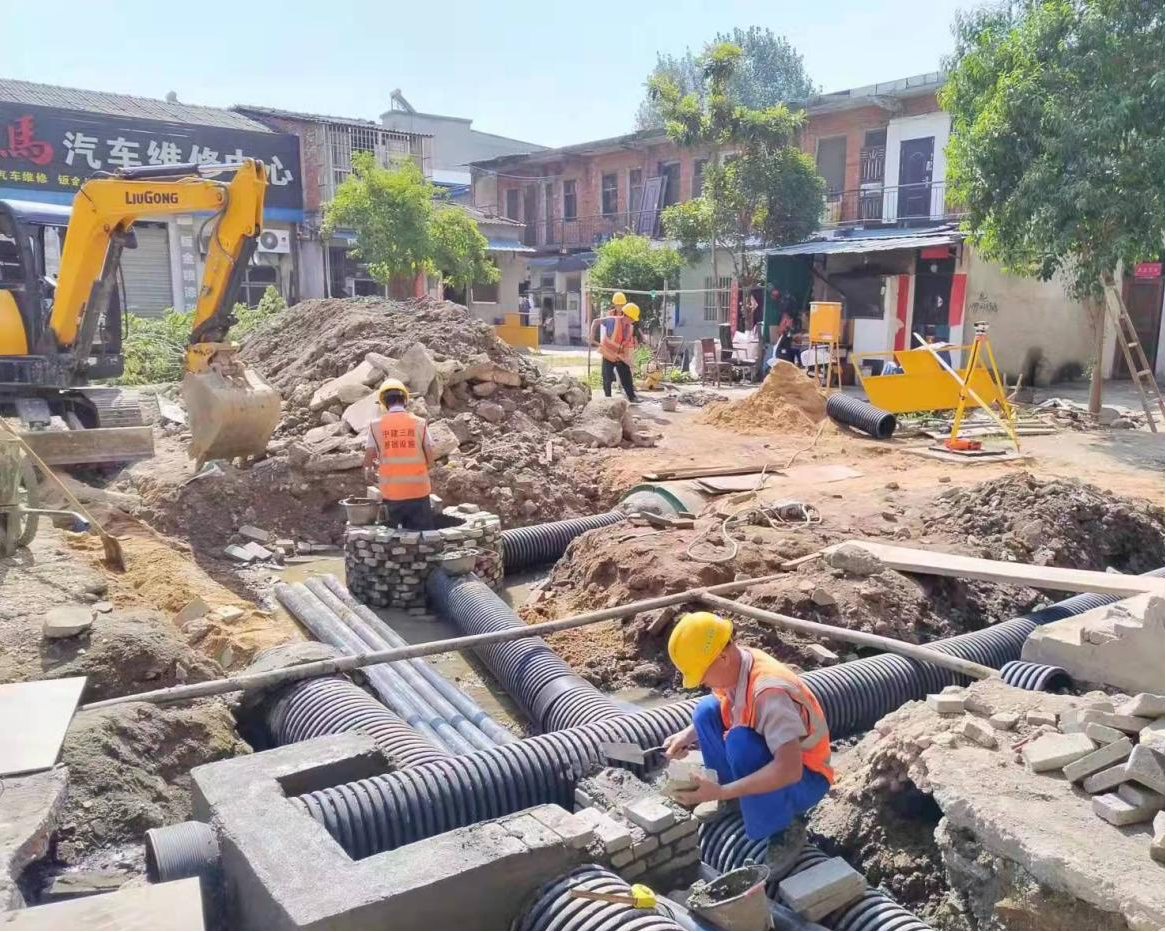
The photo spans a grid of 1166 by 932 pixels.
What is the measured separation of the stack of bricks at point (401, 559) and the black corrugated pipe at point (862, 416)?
7.12m

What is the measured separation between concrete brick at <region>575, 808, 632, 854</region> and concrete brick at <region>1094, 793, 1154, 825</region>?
164cm

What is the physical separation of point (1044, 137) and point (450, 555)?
8606 mm

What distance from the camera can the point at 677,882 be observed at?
12.9 feet

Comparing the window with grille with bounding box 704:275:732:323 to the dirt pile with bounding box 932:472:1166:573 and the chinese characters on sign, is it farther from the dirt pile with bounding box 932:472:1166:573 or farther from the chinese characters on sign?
the dirt pile with bounding box 932:472:1166:573

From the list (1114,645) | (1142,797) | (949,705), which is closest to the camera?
(1142,797)

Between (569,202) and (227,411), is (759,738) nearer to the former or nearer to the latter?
(227,411)

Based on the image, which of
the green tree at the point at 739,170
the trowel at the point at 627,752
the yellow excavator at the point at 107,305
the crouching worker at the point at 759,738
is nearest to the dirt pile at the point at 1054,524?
the trowel at the point at 627,752

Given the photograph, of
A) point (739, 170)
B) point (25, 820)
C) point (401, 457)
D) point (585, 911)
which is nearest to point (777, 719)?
point (585, 911)

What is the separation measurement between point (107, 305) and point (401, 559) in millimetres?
5314

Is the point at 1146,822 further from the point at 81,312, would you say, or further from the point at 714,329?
the point at 714,329

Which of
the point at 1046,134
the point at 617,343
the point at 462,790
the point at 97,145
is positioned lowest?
the point at 462,790

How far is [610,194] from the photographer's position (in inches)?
1270

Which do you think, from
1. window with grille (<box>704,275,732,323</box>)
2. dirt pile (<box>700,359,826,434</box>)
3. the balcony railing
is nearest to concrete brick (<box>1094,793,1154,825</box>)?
dirt pile (<box>700,359,826,434</box>)

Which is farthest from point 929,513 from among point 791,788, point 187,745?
point 187,745
